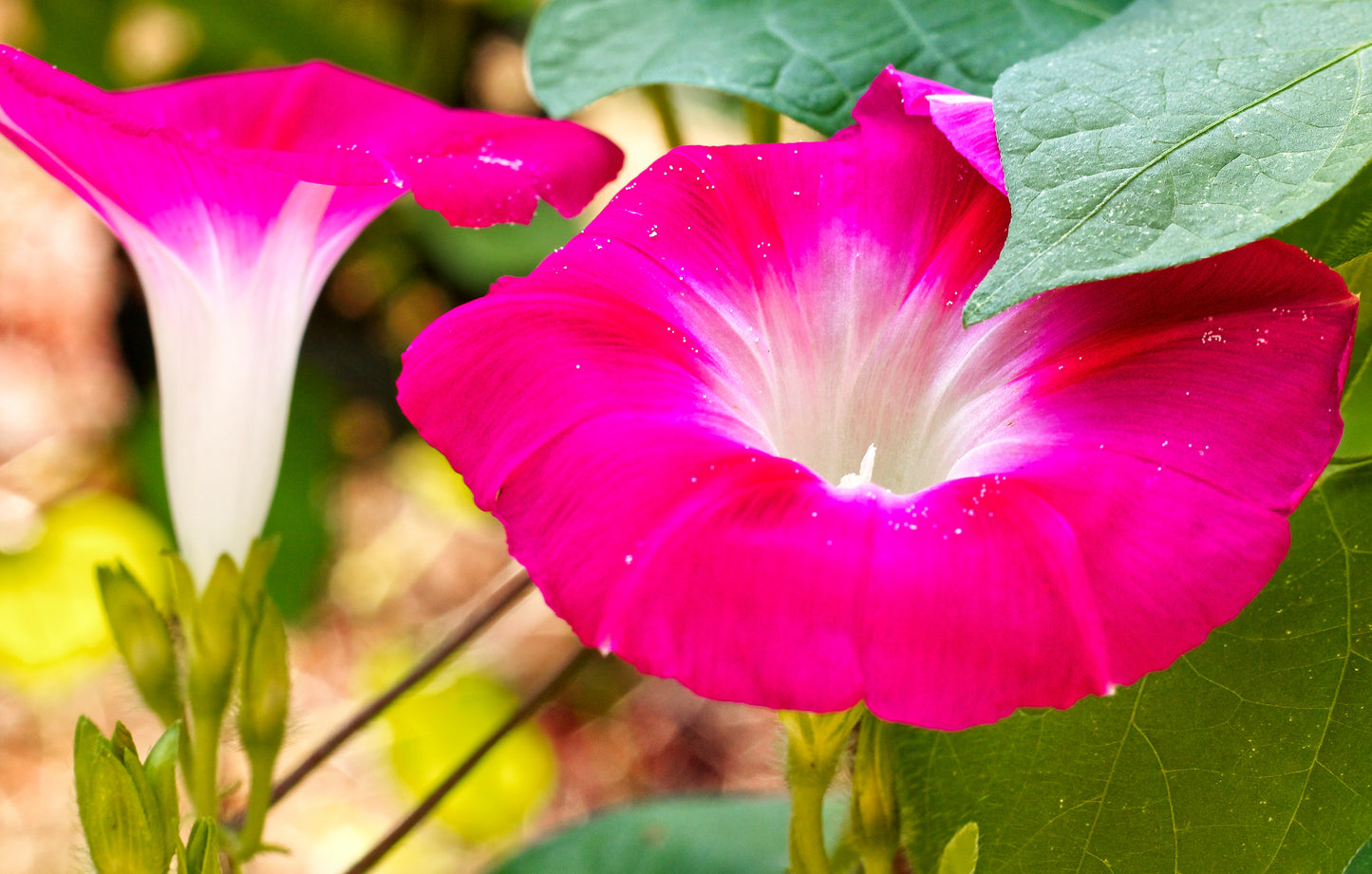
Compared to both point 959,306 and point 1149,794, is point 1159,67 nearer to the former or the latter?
point 959,306

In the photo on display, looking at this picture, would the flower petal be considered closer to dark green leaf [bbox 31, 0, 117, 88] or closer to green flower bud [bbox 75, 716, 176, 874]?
green flower bud [bbox 75, 716, 176, 874]

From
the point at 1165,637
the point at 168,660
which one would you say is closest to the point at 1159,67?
the point at 1165,637

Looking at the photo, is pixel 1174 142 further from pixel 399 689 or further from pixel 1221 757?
pixel 399 689

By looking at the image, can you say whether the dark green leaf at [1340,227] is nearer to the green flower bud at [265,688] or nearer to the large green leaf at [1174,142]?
the large green leaf at [1174,142]

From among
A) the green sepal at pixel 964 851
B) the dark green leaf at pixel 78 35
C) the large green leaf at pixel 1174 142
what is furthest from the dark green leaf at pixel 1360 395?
the dark green leaf at pixel 78 35

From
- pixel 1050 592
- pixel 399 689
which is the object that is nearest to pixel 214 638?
pixel 399 689
